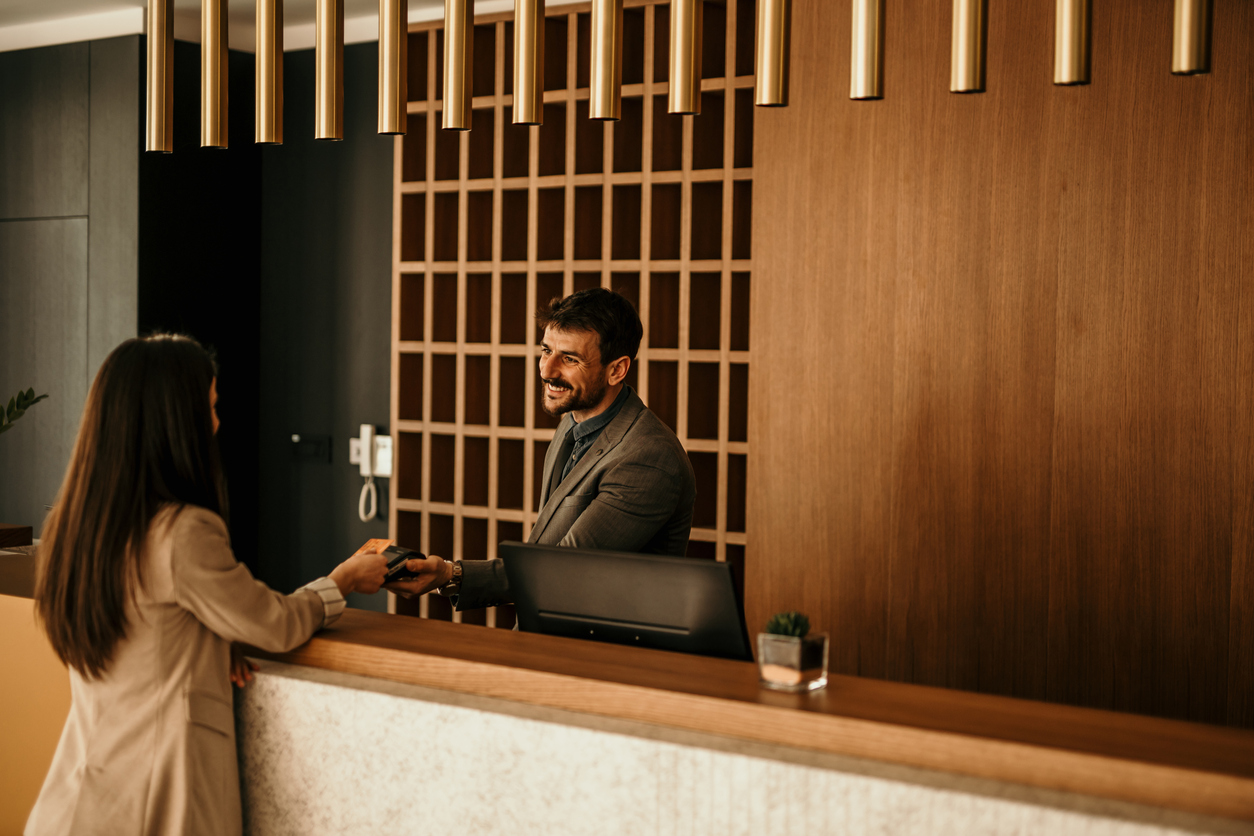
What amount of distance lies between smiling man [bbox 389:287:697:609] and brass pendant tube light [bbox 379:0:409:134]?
0.82m

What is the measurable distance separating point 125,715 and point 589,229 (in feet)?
8.97

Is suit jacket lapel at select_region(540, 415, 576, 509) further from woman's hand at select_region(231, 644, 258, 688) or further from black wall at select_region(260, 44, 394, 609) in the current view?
black wall at select_region(260, 44, 394, 609)

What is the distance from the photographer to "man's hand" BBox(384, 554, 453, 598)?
7.19 feet

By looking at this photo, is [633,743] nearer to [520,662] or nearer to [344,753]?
[520,662]

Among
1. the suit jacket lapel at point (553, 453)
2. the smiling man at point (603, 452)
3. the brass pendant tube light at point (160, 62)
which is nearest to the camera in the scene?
the brass pendant tube light at point (160, 62)

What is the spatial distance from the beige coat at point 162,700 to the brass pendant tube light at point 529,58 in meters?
0.84

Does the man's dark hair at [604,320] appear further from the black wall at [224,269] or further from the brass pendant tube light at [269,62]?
the black wall at [224,269]

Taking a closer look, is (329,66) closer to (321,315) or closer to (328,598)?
(328,598)

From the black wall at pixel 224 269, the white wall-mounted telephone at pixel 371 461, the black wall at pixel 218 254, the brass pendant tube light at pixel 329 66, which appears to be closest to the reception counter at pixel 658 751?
the brass pendant tube light at pixel 329 66

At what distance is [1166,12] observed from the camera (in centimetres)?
265

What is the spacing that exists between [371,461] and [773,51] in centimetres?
351

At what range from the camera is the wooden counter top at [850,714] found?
50.6 inches

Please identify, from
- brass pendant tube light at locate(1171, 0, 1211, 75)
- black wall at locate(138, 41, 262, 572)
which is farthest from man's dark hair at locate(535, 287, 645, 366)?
black wall at locate(138, 41, 262, 572)

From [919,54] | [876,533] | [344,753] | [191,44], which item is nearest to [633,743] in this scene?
[344,753]
